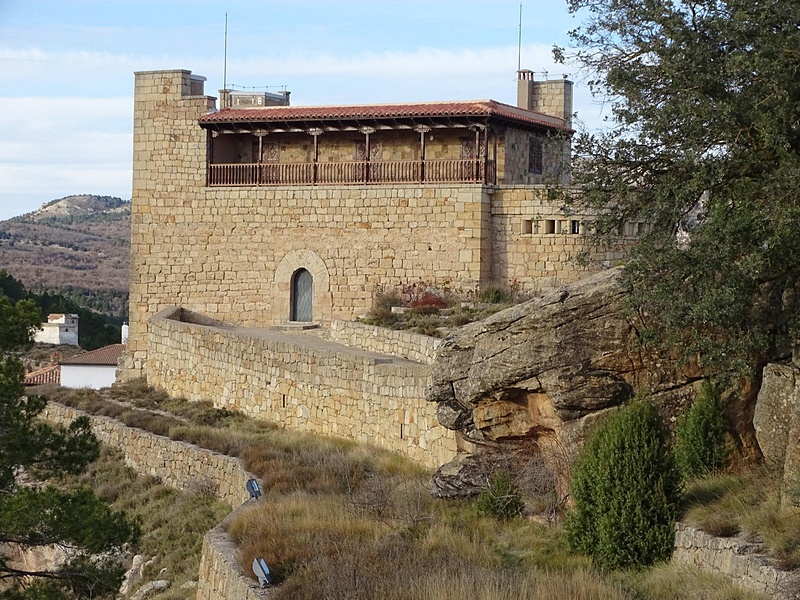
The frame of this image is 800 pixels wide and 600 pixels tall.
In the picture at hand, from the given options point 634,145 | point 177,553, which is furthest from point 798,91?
point 177,553

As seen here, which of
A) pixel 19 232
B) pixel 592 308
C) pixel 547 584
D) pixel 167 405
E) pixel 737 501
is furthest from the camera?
pixel 19 232

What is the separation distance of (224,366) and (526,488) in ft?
39.5

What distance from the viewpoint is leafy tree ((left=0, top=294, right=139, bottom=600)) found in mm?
15984

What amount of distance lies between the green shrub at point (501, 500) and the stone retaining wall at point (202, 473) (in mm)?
2859

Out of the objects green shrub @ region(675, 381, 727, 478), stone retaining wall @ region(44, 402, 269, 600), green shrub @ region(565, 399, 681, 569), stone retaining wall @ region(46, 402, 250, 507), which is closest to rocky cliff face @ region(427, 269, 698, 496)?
green shrub @ region(675, 381, 727, 478)

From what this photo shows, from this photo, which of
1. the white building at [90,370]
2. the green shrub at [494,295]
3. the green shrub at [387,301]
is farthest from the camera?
the white building at [90,370]

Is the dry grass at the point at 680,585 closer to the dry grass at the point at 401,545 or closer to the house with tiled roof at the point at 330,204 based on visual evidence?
the dry grass at the point at 401,545

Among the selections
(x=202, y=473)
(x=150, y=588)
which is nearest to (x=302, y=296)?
(x=202, y=473)

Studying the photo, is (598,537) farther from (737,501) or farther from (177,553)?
(177,553)

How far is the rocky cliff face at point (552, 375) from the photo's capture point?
543 inches

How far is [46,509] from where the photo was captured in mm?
16312

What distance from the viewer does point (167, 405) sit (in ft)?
90.2

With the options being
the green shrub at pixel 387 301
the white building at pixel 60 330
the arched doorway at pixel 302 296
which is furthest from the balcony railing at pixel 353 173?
the white building at pixel 60 330

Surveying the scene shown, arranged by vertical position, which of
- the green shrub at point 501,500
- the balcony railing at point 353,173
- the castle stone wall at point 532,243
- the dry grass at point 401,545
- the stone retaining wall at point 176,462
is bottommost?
the stone retaining wall at point 176,462
